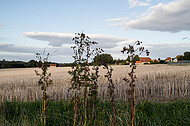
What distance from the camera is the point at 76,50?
363cm

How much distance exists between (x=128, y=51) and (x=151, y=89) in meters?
7.75

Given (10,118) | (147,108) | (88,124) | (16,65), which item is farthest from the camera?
(16,65)

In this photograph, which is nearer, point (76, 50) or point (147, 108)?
point (76, 50)

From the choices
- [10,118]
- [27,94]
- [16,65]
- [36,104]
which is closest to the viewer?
[10,118]

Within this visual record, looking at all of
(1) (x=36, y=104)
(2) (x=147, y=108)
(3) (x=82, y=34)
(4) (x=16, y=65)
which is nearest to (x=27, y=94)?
(1) (x=36, y=104)

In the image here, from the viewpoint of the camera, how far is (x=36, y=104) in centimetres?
649

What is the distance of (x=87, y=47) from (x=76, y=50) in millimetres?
286

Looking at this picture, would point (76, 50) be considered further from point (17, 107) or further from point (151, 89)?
point (151, 89)

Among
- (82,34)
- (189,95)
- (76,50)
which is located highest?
(82,34)

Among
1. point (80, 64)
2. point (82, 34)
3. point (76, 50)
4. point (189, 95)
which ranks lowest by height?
point (189, 95)

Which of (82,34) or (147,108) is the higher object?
(82,34)

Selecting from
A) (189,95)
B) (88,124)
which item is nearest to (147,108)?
(88,124)

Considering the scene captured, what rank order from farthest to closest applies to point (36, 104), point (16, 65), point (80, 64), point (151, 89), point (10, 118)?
point (16, 65) < point (151, 89) < point (36, 104) < point (10, 118) < point (80, 64)

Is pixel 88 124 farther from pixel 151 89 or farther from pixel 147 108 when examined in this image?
pixel 151 89
